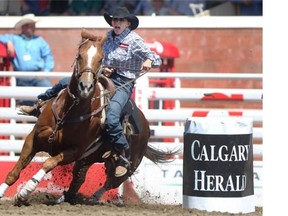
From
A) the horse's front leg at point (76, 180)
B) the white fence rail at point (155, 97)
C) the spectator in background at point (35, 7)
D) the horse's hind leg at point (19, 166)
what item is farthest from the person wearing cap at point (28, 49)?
the horse's hind leg at point (19, 166)

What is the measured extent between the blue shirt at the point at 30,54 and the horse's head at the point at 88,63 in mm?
5056

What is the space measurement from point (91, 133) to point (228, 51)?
23.8 feet

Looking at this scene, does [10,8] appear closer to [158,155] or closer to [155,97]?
[155,97]

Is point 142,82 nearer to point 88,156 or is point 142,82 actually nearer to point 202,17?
point 88,156

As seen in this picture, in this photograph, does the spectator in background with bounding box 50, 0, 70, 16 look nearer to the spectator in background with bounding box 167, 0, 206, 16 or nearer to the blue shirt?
the spectator in background with bounding box 167, 0, 206, 16

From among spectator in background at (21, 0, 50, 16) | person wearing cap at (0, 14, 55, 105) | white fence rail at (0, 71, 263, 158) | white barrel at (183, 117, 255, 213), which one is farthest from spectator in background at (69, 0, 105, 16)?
white barrel at (183, 117, 255, 213)

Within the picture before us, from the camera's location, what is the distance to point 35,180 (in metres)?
9.25

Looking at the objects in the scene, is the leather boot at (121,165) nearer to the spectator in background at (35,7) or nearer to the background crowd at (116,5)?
the background crowd at (116,5)

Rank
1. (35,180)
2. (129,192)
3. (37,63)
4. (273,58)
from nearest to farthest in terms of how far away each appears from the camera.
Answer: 1. (273,58)
2. (35,180)
3. (129,192)
4. (37,63)

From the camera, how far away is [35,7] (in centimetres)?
1716

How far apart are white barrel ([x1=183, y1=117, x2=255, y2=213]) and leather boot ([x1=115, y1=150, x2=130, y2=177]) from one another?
0.70 meters

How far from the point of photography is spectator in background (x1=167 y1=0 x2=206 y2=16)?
55.9 feet

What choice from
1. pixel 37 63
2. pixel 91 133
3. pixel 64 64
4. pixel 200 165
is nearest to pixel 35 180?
pixel 91 133

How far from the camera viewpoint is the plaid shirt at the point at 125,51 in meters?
10.0
